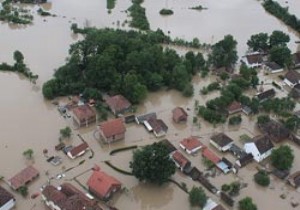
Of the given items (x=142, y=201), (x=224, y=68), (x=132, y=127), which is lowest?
(x=142, y=201)

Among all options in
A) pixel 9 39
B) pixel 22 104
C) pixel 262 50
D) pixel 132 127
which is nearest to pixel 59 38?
pixel 9 39

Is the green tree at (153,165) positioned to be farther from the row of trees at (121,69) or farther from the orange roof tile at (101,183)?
the row of trees at (121,69)

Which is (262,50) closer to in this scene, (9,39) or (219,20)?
(219,20)

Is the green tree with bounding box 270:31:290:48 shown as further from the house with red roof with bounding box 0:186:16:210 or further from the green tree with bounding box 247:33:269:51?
the house with red roof with bounding box 0:186:16:210

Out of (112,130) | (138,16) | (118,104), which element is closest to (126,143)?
(112,130)

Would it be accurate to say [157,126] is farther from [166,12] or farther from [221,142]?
[166,12]

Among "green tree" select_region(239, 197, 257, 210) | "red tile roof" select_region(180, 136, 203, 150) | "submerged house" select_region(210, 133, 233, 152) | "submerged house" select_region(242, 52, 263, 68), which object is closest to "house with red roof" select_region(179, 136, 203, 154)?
"red tile roof" select_region(180, 136, 203, 150)

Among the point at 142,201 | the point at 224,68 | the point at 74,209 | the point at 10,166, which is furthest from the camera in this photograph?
the point at 224,68
